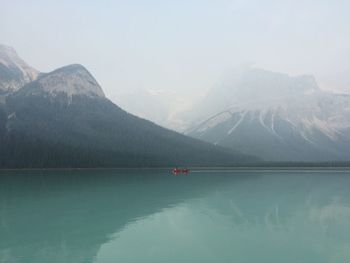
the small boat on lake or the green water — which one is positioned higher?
the small boat on lake

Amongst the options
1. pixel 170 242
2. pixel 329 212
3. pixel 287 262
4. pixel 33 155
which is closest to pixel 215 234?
pixel 170 242

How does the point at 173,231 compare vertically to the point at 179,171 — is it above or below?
below

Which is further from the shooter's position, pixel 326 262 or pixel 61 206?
pixel 61 206

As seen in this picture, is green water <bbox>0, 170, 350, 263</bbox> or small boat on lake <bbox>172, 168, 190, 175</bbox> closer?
green water <bbox>0, 170, 350, 263</bbox>

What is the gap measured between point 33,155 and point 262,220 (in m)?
168

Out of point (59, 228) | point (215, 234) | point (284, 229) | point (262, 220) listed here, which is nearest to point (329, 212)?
point (262, 220)

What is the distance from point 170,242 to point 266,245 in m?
7.69

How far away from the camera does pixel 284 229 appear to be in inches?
1554

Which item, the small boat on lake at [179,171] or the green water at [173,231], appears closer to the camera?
the green water at [173,231]

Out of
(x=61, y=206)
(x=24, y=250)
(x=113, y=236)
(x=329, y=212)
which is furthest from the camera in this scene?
(x=61, y=206)

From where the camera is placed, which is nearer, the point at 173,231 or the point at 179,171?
the point at 173,231

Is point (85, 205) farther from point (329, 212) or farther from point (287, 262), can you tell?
point (287, 262)

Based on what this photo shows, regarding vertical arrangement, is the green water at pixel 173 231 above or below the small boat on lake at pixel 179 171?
below

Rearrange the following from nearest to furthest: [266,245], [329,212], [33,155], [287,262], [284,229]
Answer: [287,262] < [266,245] < [284,229] < [329,212] < [33,155]
